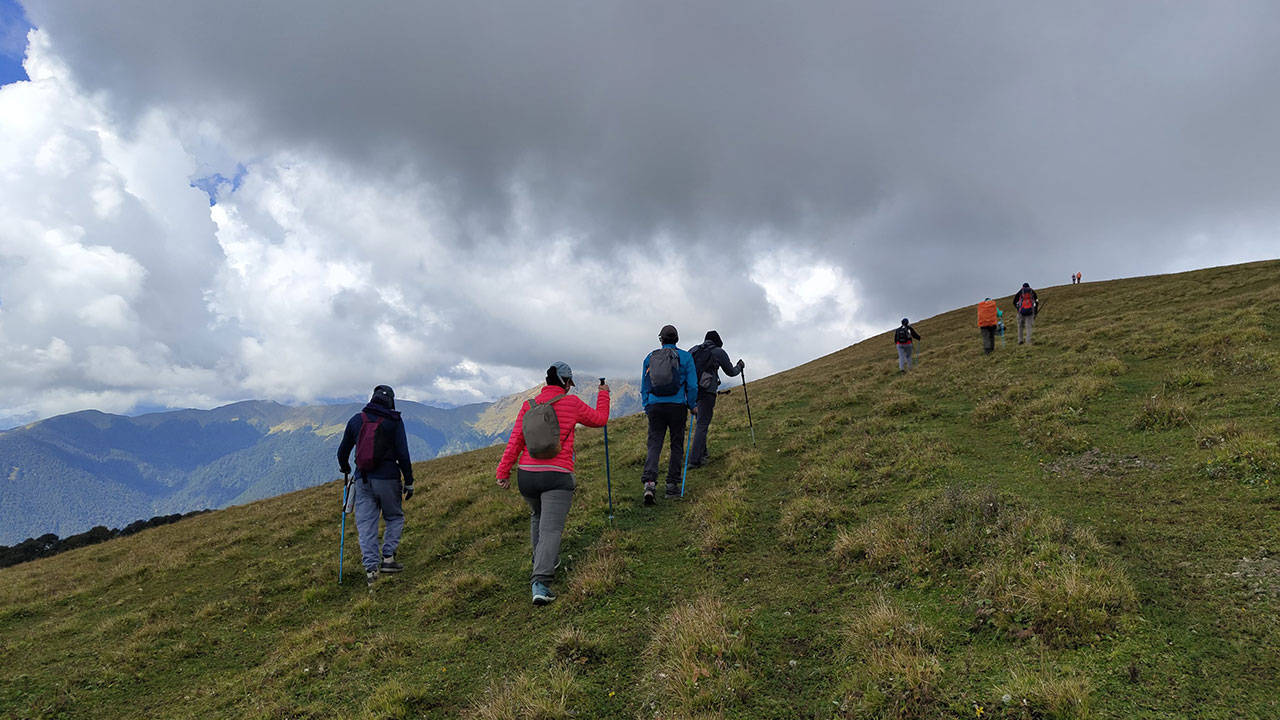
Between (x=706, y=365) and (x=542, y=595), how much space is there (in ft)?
24.2

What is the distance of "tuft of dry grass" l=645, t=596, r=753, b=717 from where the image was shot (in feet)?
15.9

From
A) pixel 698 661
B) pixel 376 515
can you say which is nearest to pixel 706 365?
pixel 376 515

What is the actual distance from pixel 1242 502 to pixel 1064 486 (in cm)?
196

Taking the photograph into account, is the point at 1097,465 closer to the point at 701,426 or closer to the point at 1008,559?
the point at 1008,559

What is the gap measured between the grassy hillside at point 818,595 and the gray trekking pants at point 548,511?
22.1 inches

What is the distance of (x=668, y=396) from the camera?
1123 centimetres

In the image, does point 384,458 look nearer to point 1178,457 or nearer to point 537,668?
point 537,668

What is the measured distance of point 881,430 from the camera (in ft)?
46.5

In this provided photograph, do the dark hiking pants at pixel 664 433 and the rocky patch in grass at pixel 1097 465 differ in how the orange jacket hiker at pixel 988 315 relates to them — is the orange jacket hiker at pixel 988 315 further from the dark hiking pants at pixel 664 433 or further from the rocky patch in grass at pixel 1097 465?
the dark hiking pants at pixel 664 433

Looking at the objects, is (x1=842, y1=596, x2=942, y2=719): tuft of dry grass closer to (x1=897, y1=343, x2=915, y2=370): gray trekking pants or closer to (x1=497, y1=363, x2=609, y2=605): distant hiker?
(x1=497, y1=363, x2=609, y2=605): distant hiker

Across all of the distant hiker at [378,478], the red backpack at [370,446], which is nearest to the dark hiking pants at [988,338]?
the distant hiker at [378,478]

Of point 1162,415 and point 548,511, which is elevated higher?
point 1162,415

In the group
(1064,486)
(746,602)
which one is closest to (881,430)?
(1064,486)

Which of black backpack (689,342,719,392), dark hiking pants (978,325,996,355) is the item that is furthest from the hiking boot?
dark hiking pants (978,325,996,355)
